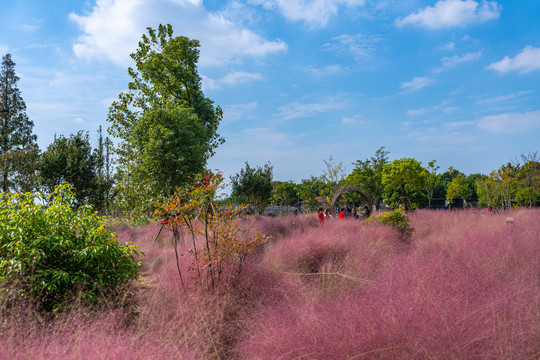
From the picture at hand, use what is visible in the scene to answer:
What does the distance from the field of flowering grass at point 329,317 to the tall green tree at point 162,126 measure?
7817mm

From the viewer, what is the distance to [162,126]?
43.9 feet

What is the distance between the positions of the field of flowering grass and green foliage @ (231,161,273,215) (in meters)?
20.5

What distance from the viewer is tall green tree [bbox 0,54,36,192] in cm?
2328

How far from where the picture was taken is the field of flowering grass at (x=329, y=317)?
258cm

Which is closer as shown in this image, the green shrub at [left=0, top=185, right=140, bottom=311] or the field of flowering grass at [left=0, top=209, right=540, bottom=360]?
the field of flowering grass at [left=0, top=209, right=540, bottom=360]

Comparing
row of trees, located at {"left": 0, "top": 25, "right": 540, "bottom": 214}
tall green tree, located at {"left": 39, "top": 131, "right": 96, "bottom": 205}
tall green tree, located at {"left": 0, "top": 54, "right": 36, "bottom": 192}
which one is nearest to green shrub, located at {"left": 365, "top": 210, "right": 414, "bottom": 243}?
row of trees, located at {"left": 0, "top": 25, "right": 540, "bottom": 214}

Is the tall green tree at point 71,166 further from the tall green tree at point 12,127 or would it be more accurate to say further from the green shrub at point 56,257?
the green shrub at point 56,257

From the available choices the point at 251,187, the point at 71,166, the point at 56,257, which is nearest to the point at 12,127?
the point at 71,166

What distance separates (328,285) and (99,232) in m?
3.25

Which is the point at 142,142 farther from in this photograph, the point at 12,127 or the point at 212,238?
the point at 12,127

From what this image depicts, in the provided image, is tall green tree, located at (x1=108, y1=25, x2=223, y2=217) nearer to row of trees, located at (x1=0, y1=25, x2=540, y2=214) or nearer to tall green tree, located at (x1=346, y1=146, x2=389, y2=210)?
row of trees, located at (x1=0, y1=25, x2=540, y2=214)

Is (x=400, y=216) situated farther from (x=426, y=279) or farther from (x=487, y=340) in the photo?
(x=487, y=340)

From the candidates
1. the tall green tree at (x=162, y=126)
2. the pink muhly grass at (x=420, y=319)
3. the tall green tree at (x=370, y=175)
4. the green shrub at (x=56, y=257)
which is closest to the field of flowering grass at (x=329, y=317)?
the pink muhly grass at (x=420, y=319)

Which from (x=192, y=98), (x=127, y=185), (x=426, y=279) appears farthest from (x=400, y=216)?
(x=192, y=98)
